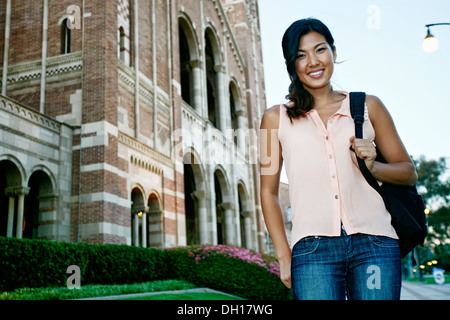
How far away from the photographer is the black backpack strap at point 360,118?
6.56 ft

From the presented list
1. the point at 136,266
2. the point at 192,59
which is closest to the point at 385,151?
the point at 136,266

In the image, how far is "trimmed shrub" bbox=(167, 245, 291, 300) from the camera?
45.6 ft

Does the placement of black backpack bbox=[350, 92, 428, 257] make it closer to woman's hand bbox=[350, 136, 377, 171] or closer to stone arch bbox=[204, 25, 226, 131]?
woman's hand bbox=[350, 136, 377, 171]

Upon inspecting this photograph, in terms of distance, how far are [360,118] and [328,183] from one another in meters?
0.34

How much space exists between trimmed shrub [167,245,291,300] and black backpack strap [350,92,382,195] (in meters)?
12.1

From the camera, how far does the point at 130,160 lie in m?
16.2

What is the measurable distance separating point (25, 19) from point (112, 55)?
3959 millimetres

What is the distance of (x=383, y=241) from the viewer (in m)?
1.92

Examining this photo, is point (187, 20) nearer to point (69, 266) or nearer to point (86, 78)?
point (86, 78)

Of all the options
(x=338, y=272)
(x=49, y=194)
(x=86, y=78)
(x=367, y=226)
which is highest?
(x=86, y=78)

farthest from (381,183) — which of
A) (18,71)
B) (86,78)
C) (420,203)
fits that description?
(18,71)

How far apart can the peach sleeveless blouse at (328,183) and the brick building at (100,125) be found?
12012 millimetres

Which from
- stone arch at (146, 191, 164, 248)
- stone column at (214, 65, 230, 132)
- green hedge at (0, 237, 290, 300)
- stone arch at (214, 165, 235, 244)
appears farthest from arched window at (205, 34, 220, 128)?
green hedge at (0, 237, 290, 300)

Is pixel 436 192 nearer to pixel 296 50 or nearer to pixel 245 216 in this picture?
pixel 245 216
